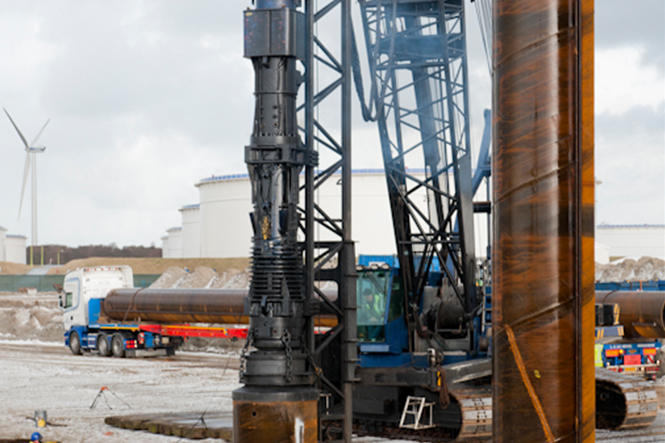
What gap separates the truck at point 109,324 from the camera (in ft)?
111

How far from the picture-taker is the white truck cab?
1426 inches

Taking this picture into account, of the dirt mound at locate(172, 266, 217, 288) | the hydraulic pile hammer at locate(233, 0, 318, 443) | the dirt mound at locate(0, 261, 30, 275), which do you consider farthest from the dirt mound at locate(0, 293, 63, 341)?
the dirt mound at locate(0, 261, 30, 275)

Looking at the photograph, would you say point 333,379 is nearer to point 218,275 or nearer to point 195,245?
point 218,275

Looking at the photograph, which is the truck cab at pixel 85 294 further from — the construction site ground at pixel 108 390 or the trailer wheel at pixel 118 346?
the construction site ground at pixel 108 390

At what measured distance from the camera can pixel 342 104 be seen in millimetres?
13773

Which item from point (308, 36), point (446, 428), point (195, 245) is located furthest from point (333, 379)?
point (195, 245)

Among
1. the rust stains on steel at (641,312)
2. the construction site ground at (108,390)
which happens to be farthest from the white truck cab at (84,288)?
the rust stains on steel at (641,312)

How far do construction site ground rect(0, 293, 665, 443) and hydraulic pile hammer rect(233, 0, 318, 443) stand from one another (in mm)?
4001

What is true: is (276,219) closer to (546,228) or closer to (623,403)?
(546,228)

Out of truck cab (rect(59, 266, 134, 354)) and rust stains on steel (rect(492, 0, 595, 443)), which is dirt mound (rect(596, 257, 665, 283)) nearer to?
truck cab (rect(59, 266, 134, 354))

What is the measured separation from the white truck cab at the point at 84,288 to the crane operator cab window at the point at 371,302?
71.3 feet

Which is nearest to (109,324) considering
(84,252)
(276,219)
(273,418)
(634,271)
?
(276,219)

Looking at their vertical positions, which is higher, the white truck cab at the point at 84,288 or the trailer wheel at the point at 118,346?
the white truck cab at the point at 84,288

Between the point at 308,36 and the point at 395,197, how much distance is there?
6031mm
